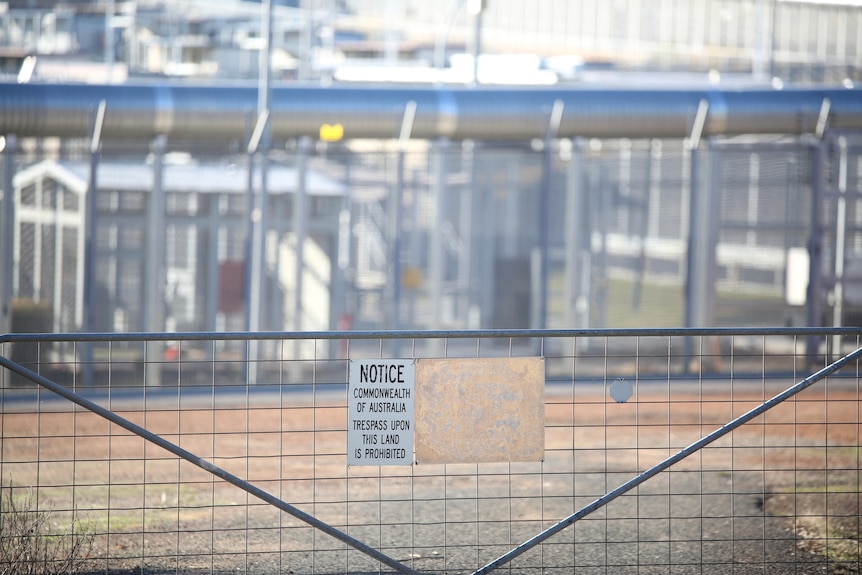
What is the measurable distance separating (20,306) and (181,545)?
7587 mm

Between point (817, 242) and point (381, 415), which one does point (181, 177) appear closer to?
point (817, 242)

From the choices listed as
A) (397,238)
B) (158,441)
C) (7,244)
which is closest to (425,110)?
(397,238)

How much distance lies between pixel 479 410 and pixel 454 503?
2440 mm

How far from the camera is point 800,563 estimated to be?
19.0ft

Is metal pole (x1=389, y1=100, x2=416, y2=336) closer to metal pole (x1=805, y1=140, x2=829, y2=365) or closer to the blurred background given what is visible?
the blurred background

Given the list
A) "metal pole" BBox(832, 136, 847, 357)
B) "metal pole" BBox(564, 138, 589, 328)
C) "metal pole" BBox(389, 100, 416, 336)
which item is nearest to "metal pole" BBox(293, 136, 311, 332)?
"metal pole" BBox(389, 100, 416, 336)

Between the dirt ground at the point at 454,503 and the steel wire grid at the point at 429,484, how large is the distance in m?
0.02

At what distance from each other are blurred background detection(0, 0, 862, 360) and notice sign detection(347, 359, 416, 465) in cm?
834

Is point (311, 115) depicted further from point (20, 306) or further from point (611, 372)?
point (611, 372)

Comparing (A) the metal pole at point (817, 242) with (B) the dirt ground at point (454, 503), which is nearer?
(B) the dirt ground at point (454, 503)

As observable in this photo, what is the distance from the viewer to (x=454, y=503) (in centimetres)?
724

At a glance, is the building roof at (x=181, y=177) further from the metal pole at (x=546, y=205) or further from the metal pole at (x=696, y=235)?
the metal pole at (x=696, y=235)

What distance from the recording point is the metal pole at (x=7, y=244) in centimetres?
1245

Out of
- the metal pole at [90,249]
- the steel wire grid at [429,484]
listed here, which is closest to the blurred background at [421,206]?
the metal pole at [90,249]
